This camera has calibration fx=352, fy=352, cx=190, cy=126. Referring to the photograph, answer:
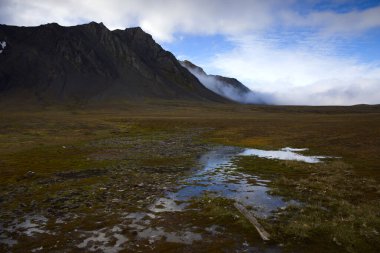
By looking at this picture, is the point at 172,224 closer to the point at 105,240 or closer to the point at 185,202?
the point at 105,240

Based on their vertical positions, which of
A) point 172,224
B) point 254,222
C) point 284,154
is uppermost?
point 254,222

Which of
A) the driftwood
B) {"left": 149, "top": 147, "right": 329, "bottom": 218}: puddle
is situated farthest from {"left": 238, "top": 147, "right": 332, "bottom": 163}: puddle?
the driftwood

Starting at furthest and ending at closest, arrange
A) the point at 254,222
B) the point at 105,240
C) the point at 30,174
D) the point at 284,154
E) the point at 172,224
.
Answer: the point at 284,154
the point at 30,174
the point at 172,224
the point at 254,222
the point at 105,240

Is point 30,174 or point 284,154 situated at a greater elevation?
point 284,154

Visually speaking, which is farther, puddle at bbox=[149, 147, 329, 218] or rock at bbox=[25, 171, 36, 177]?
rock at bbox=[25, 171, 36, 177]

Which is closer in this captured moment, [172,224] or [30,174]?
[172,224]

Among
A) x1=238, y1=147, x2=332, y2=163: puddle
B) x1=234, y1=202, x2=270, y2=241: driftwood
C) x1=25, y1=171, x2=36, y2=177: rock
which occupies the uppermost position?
x1=234, y1=202, x2=270, y2=241: driftwood

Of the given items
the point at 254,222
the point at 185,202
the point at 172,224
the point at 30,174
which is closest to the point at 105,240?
the point at 172,224

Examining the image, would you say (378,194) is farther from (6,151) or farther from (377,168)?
(6,151)

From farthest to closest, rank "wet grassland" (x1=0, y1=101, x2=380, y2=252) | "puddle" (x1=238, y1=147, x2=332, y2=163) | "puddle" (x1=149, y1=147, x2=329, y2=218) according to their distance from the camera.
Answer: "puddle" (x1=238, y1=147, x2=332, y2=163)
"puddle" (x1=149, y1=147, x2=329, y2=218)
"wet grassland" (x1=0, y1=101, x2=380, y2=252)

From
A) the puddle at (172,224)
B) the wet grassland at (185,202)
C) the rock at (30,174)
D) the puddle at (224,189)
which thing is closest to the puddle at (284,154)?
the puddle at (224,189)

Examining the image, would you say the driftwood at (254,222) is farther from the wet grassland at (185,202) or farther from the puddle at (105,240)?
the puddle at (105,240)

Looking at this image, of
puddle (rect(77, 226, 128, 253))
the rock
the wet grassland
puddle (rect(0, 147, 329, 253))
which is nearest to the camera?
puddle (rect(77, 226, 128, 253))

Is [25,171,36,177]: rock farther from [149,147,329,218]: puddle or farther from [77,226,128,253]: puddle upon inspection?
[77,226,128,253]: puddle
